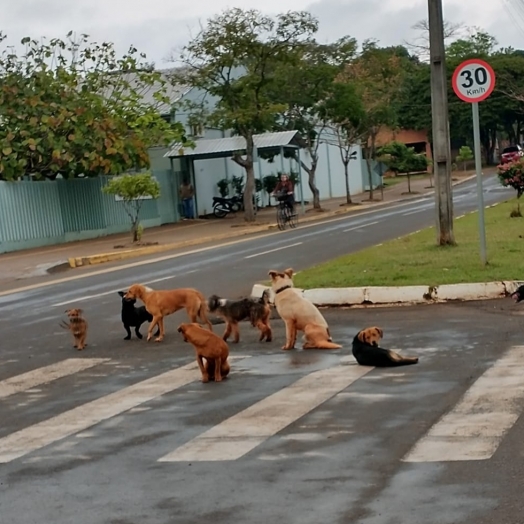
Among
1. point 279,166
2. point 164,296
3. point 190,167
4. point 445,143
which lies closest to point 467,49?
point 279,166

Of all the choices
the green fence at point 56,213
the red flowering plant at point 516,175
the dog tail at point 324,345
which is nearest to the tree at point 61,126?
the green fence at point 56,213

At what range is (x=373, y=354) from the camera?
9.35 meters

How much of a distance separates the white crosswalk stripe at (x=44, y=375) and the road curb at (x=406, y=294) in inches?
115

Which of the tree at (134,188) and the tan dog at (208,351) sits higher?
the tree at (134,188)

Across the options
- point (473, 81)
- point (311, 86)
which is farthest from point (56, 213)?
point (473, 81)

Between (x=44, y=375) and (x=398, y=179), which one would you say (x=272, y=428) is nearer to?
(x=44, y=375)

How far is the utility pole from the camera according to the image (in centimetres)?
1767

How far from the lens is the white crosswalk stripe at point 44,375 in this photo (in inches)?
377

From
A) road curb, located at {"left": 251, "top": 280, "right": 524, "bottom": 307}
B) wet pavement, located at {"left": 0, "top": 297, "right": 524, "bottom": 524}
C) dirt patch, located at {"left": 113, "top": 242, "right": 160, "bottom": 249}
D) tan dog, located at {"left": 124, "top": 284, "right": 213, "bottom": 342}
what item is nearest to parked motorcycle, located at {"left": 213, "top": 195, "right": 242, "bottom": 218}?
dirt patch, located at {"left": 113, "top": 242, "right": 160, "bottom": 249}

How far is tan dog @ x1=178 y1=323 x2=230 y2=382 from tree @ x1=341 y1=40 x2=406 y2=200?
4229 cm

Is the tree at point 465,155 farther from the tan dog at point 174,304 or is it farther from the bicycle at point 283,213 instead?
the tan dog at point 174,304

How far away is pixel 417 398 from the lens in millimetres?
7902

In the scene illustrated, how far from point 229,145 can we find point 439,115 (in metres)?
26.0

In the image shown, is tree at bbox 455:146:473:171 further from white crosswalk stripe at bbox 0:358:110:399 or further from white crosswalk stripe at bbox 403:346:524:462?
white crosswalk stripe at bbox 403:346:524:462
